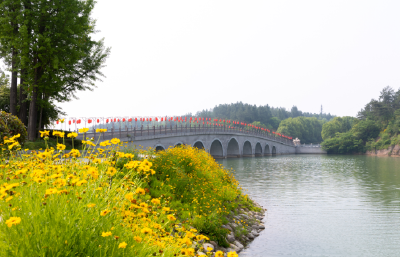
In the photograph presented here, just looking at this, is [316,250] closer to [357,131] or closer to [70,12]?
[70,12]

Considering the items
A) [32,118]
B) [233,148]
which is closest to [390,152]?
[233,148]

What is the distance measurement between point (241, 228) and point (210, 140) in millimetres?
47050

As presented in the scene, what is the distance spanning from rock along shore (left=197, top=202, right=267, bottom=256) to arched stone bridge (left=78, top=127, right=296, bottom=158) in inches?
357

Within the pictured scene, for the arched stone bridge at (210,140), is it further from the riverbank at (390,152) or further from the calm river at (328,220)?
the riverbank at (390,152)

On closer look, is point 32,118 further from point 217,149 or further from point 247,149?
point 247,149

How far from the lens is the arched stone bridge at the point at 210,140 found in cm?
3638

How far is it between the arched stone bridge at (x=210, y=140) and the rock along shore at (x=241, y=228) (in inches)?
357

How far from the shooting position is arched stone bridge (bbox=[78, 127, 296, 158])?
3638 centimetres

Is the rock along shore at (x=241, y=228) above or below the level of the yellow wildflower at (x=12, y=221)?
below

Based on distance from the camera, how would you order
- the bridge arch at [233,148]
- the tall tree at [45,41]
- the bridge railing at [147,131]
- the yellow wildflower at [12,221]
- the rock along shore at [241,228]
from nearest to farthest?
the yellow wildflower at [12,221]
the rock along shore at [241,228]
the tall tree at [45,41]
the bridge railing at [147,131]
the bridge arch at [233,148]

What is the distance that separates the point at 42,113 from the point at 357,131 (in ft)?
281

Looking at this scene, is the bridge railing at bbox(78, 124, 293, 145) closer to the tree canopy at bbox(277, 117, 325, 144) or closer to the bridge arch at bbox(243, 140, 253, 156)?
the bridge arch at bbox(243, 140, 253, 156)

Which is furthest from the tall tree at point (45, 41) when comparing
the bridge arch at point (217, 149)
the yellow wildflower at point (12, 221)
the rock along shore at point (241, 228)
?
the bridge arch at point (217, 149)

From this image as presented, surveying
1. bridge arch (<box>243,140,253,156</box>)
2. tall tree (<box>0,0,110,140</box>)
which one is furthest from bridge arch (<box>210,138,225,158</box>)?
tall tree (<box>0,0,110,140</box>)
